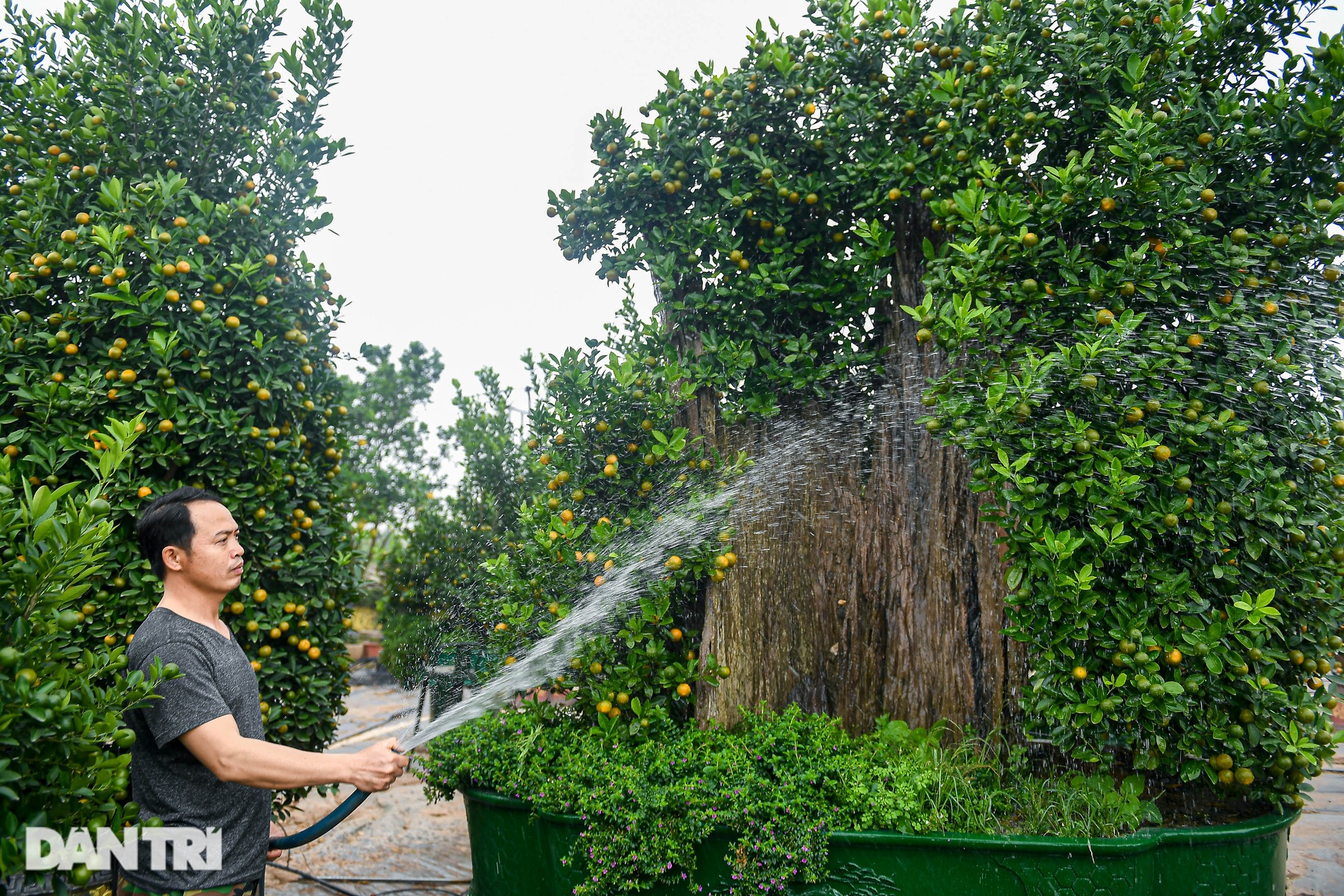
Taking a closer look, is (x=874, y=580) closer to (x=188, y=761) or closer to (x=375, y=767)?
(x=375, y=767)

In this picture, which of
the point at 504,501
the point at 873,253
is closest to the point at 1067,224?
the point at 873,253

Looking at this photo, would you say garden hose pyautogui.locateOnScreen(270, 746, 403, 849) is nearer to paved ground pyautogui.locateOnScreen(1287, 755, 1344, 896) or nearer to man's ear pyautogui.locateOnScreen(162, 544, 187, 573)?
man's ear pyautogui.locateOnScreen(162, 544, 187, 573)

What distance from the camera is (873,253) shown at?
413cm

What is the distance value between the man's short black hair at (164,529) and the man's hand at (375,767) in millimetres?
742

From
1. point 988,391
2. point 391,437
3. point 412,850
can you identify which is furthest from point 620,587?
point 391,437

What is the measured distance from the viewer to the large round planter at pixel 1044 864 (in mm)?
2955

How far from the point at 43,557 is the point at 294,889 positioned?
3.53 meters

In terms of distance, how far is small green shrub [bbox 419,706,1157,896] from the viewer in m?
3.09

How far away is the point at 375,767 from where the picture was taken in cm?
228

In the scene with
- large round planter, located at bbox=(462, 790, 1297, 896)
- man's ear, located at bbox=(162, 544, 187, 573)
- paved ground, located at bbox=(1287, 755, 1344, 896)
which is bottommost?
paved ground, located at bbox=(1287, 755, 1344, 896)

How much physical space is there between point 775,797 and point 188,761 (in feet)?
6.38

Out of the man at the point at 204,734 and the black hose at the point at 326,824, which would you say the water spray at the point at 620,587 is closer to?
the black hose at the point at 326,824

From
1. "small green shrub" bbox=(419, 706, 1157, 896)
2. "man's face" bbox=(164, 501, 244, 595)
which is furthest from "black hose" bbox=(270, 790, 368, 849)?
"small green shrub" bbox=(419, 706, 1157, 896)

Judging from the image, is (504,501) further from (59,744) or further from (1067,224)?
(59,744)
